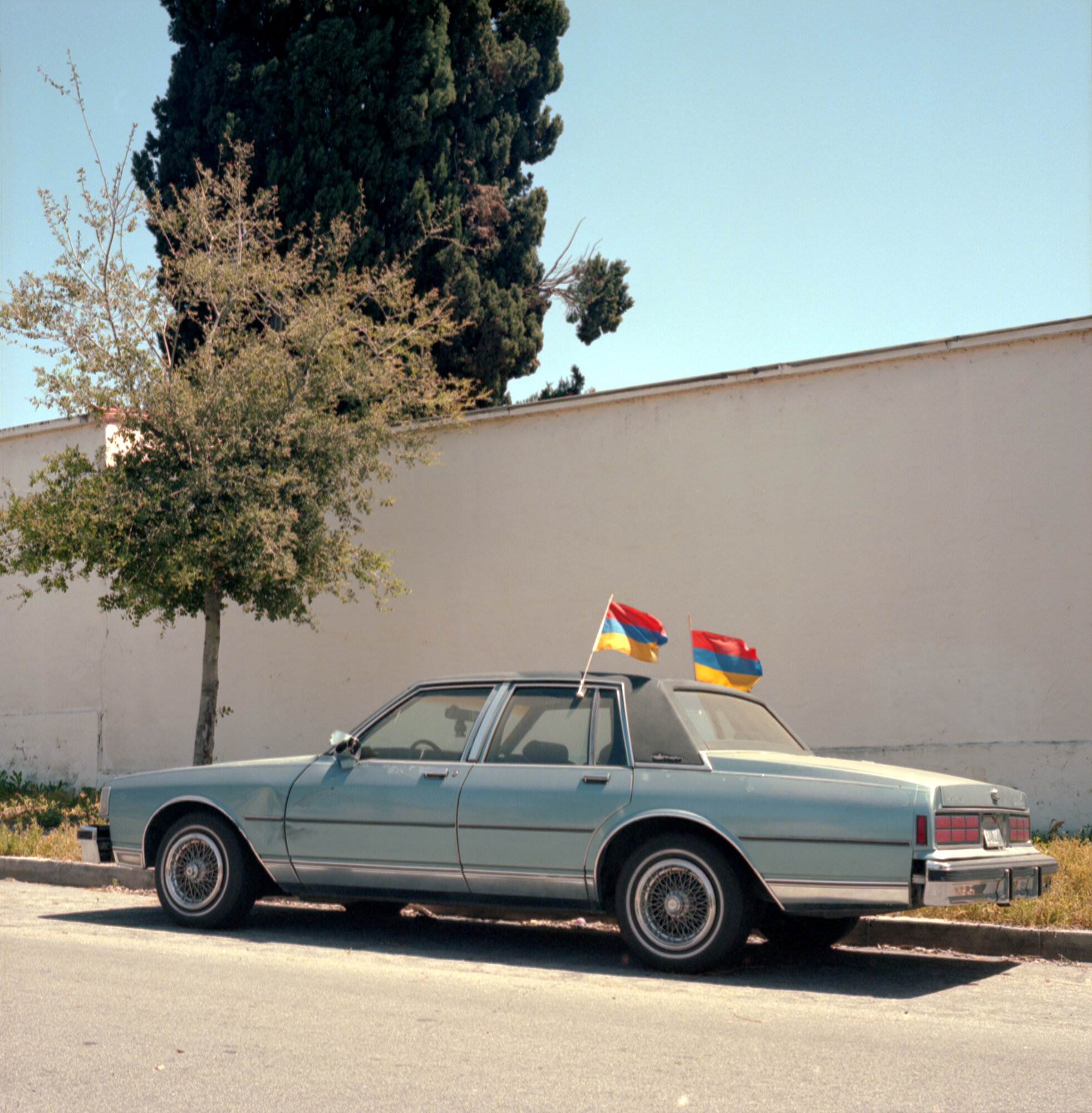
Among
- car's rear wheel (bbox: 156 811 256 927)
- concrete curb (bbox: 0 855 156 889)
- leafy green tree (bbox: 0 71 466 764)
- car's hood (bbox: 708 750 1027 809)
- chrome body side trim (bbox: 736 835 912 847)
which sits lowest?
concrete curb (bbox: 0 855 156 889)

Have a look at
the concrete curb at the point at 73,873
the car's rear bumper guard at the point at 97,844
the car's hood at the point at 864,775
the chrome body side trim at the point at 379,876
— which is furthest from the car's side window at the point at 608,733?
the concrete curb at the point at 73,873

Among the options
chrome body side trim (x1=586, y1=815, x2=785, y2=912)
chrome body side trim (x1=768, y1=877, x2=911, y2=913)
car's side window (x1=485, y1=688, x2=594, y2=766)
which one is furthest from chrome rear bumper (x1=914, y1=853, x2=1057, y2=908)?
car's side window (x1=485, y1=688, x2=594, y2=766)

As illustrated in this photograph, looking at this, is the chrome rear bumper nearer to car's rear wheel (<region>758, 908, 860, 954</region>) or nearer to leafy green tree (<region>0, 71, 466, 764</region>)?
car's rear wheel (<region>758, 908, 860, 954</region>)

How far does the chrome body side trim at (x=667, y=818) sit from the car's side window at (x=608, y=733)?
9.2 inches

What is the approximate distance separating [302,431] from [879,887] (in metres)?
8.01

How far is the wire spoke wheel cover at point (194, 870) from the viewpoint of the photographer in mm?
7270

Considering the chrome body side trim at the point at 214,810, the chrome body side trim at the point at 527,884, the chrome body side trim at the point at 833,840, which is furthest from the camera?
the chrome body side trim at the point at 214,810

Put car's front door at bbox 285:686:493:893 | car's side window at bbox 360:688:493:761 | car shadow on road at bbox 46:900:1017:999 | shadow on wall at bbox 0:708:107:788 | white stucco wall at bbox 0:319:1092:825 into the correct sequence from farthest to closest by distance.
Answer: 1. shadow on wall at bbox 0:708:107:788
2. white stucco wall at bbox 0:319:1092:825
3. car's side window at bbox 360:688:493:761
4. car's front door at bbox 285:686:493:893
5. car shadow on road at bbox 46:900:1017:999

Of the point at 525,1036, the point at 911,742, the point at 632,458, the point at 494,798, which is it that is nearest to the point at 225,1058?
the point at 525,1036

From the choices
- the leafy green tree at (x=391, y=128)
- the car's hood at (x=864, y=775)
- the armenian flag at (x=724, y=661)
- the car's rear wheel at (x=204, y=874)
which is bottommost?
the car's rear wheel at (x=204, y=874)

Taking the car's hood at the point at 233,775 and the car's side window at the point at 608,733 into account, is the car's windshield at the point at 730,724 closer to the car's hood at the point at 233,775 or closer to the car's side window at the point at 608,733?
the car's side window at the point at 608,733

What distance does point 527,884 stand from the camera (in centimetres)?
643

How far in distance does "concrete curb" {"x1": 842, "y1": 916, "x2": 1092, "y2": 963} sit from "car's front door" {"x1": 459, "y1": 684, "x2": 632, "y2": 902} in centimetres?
199

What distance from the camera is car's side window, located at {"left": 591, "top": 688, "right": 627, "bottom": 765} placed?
646 centimetres
